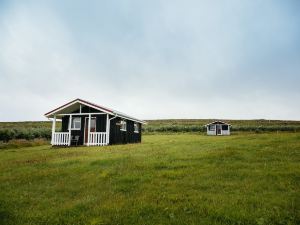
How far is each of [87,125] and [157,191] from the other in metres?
19.9

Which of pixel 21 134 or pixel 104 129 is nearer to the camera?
pixel 104 129

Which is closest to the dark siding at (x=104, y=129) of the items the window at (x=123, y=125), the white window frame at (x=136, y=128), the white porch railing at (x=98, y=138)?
the window at (x=123, y=125)

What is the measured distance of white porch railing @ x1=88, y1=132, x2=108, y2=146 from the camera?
2523 centimetres

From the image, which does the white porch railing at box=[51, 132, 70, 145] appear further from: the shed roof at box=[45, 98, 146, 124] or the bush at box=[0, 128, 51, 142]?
the bush at box=[0, 128, 51, 142]

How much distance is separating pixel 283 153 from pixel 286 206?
8658 mm

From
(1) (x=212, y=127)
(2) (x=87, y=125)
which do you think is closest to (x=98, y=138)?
(2) (x=87, y=125)

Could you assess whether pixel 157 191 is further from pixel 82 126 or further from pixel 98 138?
pixel 82 126

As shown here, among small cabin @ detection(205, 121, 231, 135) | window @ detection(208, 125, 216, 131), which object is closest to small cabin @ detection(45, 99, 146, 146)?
small cabin @ detection(205, 121, 231, 135)

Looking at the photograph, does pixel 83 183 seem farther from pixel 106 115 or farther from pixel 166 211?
pixel 106 115

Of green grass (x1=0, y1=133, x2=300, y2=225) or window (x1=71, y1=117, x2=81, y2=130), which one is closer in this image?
green grass (x1=0, y1=133, x2=300, y2=225)

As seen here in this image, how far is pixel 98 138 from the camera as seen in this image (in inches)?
996

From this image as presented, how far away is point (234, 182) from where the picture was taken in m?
9.08

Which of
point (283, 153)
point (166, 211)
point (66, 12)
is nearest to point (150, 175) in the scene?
point (166, 211)

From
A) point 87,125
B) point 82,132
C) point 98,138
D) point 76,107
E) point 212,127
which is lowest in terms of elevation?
point 98,138
